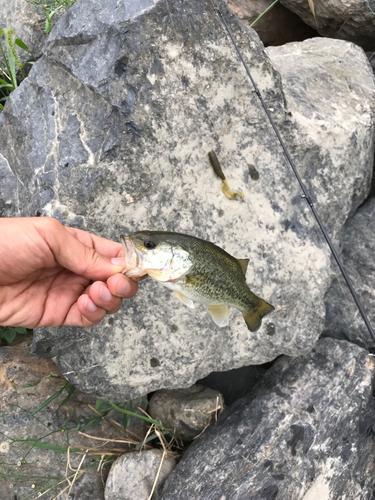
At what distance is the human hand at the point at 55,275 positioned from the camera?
254 centimetres

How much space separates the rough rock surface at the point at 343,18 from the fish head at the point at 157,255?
3.73 m

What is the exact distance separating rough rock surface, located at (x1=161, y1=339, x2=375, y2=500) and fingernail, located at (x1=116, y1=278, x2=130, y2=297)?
176 centimetres

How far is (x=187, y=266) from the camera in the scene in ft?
7.72

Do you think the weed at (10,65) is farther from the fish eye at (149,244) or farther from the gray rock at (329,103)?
the fish eye at (149,244)

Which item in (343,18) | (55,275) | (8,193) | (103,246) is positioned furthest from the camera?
(343,18)

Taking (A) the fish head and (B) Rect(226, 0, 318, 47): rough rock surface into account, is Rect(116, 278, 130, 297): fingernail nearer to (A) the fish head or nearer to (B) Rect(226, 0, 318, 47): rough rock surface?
(A) the fish head

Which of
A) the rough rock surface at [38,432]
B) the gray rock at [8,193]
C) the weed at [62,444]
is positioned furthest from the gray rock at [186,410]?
the gray rock at [8,193]

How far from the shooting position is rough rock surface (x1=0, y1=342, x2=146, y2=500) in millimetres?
3631

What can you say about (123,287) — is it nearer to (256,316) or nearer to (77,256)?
(77,256)

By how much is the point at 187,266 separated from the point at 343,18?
13.2 ft

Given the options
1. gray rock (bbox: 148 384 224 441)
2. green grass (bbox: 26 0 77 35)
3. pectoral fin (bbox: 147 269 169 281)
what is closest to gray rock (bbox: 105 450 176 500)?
gray rock (bbox: 148 384 224 441)

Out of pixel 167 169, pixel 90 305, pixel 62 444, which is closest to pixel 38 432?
pixel 62 444

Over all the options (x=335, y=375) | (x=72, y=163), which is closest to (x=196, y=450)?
(x=335, y=375)

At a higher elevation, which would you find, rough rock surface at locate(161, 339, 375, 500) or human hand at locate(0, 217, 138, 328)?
human hand at locate(0, 217, 138, 328)
